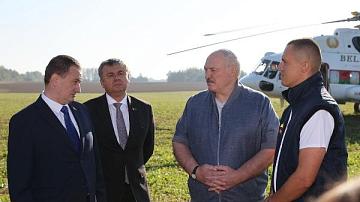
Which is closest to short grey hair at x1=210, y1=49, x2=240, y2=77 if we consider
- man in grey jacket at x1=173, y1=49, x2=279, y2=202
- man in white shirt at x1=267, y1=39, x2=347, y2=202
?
man in grey jacket at x1=173, y1=49, x2=279, y2=202

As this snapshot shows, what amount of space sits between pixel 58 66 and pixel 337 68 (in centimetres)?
1688

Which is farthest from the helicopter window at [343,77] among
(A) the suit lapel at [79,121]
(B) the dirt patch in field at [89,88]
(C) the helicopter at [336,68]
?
(B) the dirt patch in field at [89,88]

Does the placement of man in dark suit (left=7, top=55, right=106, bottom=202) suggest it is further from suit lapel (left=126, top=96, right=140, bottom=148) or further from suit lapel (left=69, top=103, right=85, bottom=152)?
suit lapel (left=126, top=96, right=140, bottom=148)

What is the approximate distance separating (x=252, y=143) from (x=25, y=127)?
173 centimetres

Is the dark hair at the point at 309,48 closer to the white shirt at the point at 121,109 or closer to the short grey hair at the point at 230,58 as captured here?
the short grey hair at the point at 230,58

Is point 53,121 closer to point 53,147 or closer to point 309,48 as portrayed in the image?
point 53,147

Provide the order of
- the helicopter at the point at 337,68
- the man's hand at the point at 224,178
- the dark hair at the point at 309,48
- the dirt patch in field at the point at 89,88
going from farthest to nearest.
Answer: the dirt patch in field at the point at 89,88
the helicopter at the point at 337,68
the man's hand at the point at 224,178
the dark hair at the point at 309,48

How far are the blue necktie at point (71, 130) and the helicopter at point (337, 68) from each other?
15582 mm

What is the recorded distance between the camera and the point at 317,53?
307 cm

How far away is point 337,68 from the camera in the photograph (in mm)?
18641

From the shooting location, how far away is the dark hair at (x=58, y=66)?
3.39m

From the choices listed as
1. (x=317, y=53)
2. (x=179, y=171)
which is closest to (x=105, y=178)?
(x=317, y=53)

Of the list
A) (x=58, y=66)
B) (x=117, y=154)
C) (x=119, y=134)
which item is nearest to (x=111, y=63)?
(x=119, y=134)

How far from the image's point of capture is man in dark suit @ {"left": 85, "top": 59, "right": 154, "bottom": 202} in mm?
4156
